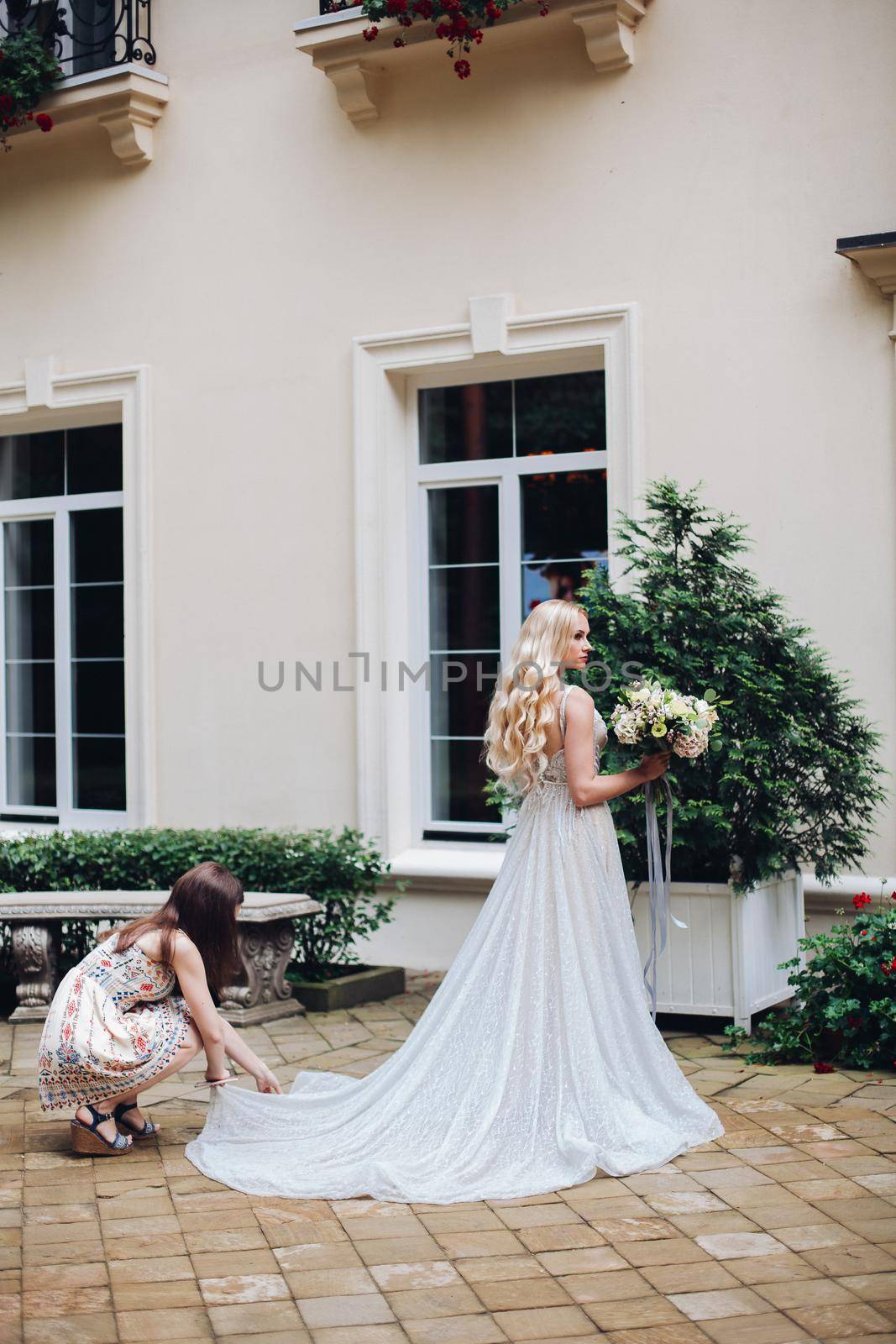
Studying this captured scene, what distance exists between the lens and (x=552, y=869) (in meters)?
4.56

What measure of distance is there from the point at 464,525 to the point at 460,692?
0.86 metres

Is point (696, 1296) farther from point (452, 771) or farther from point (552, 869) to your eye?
point (452, 771)

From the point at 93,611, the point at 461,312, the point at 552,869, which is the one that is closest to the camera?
the point at 552,869

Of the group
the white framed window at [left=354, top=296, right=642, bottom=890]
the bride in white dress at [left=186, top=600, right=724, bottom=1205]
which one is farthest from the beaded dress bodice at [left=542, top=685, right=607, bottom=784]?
Answer: the white framed window at [left=354, top=296, right=642, bottom=890]

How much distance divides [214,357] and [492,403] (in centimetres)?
157

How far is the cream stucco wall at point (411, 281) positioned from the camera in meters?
6.30

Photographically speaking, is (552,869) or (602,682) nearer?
(552,869)

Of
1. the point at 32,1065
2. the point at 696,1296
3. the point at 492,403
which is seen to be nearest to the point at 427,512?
the point at 492,403

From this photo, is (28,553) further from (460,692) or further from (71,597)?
(460,692)

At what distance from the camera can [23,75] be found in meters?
8.05

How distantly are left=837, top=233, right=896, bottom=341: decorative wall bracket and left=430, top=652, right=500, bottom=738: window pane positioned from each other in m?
2.58

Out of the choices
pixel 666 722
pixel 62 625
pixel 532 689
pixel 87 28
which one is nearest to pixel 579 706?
pixel 532 689

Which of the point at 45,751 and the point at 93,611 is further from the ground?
the point at 93,611

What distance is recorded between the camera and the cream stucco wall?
6305mm
